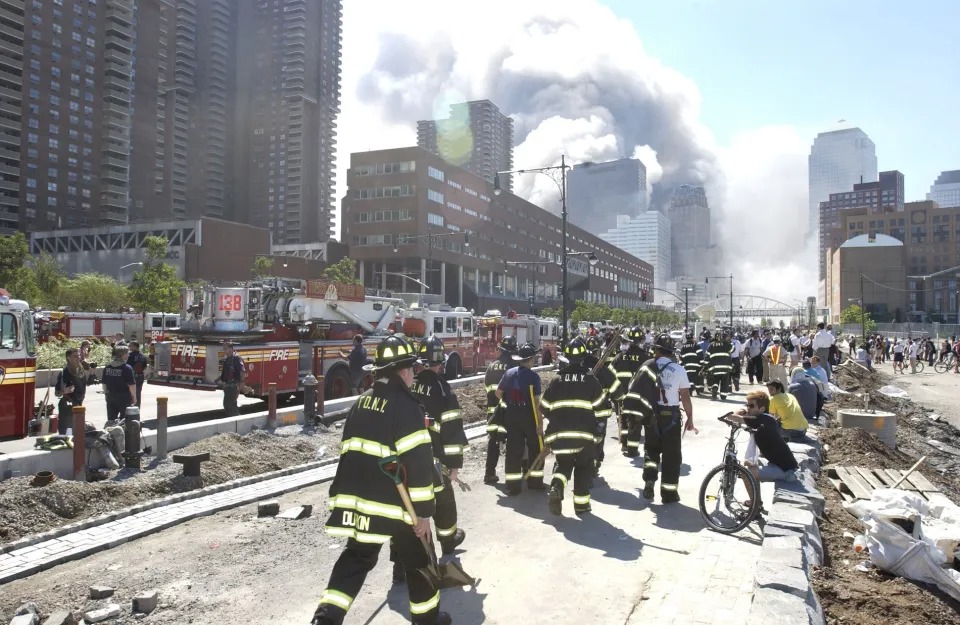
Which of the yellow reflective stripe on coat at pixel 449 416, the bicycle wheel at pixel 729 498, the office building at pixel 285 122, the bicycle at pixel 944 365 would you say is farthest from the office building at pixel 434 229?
the office building at pixel 285 122

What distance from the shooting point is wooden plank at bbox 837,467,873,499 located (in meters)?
7.92

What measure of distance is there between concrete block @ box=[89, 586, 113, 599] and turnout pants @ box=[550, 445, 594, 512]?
4.23 metres

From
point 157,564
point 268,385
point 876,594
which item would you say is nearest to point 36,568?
point 157,564

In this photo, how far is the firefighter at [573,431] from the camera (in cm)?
704

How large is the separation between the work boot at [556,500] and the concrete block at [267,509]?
303cm

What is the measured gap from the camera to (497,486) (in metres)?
8.52

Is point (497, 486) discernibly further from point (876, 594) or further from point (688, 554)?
point (876, 594)

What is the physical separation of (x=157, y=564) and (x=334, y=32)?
596 feet

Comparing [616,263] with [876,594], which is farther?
[616,263]

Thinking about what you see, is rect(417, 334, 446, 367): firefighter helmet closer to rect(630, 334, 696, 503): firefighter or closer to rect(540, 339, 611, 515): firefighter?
rect(540, 339, 611, 515): firefighter

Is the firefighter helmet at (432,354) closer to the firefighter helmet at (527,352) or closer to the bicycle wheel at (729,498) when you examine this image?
the firefighter helmet at (527,352)

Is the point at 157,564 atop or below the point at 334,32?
below

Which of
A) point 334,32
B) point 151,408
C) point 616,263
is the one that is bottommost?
point 151,408

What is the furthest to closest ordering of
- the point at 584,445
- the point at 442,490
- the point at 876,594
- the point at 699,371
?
the point at 699,371, the point at 584,445, the point at 442,490, the point at 876,594
